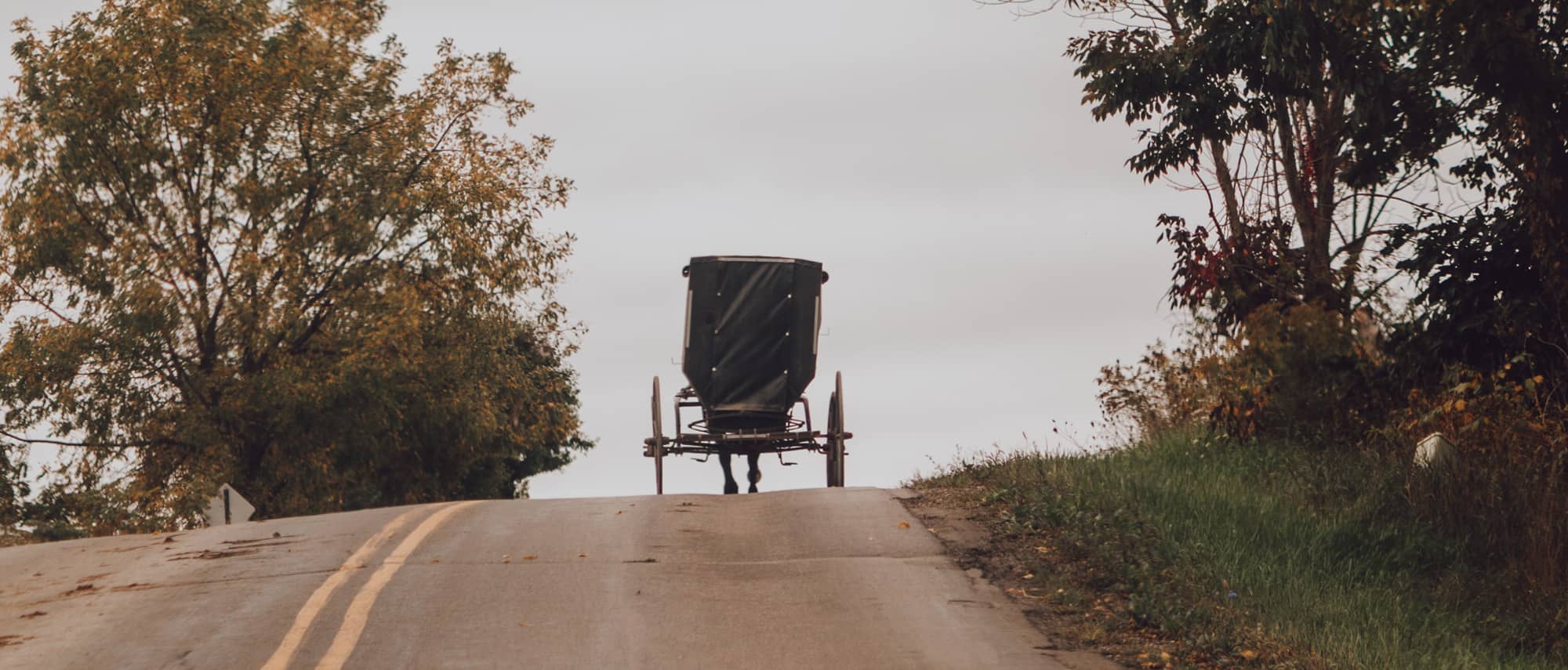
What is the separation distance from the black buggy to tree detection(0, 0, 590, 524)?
30.6ft

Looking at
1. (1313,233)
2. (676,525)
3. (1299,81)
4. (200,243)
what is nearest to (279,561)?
(676,525)

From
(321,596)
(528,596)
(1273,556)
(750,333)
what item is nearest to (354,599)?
(321,596)

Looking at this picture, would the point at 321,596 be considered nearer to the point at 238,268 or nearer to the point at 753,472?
the point at 753,472

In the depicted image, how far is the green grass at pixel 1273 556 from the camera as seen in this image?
927 cm

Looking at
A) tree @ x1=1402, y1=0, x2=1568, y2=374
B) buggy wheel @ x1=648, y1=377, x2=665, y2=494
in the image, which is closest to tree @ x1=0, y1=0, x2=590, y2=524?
buggy wheel @ x1=648, y1=377, x2=665, y2=494

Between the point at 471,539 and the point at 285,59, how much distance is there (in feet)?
63.0

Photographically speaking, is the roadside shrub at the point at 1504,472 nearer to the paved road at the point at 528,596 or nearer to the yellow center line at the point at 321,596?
the paved road at the point at 528,596

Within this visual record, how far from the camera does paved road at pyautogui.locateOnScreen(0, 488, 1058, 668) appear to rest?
853 cm

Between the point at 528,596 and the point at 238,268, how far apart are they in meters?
20.3

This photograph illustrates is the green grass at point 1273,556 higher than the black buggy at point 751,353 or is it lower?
lower

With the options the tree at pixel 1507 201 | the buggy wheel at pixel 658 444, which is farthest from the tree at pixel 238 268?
the tree at pixel 1507 201

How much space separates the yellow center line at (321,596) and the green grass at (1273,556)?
183 inches

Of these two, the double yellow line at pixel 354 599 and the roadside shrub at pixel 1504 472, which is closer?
the double yellow line at pixel 354 599

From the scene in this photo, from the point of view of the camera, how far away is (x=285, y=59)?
29062mm
